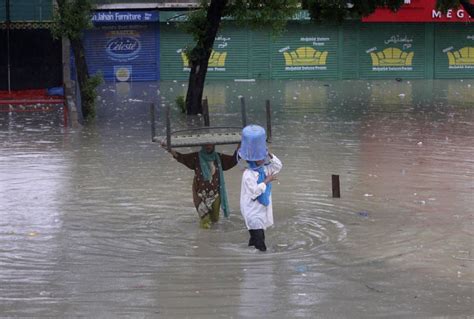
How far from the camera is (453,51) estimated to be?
4006cm

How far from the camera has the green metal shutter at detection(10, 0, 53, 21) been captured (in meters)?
26.5

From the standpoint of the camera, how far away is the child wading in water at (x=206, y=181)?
373 inches

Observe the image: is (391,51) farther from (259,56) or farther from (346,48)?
(259,56)

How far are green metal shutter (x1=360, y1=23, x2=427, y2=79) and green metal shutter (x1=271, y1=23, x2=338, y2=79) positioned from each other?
1320 millimetres

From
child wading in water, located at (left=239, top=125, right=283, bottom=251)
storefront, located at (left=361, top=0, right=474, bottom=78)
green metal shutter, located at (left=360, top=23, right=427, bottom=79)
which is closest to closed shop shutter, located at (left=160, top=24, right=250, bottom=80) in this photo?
green metal shutter, located at (left=360, top=23, right=427, bottom=79)

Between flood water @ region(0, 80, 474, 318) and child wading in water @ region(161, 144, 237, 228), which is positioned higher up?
child wading in water @ region(161, 144, 237, 228)

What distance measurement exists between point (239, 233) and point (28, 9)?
1910 cm

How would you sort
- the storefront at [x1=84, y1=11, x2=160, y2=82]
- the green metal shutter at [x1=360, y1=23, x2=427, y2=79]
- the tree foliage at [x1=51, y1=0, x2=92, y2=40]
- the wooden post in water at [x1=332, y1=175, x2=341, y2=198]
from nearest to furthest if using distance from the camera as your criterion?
the wooden post in water at [x1=332, y1=175, x2=341, y2=198], the tree foliage at [x1=51, y1=0, x2=92, y2=40], the storefront at [x1=84, y1=11, x2=160, y2=82], the green metal shutter at [x1=360, y1=23, x2=427, y2=79]

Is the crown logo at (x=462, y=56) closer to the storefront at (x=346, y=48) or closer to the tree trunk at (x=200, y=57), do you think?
the storefront at (x=346, y=48)

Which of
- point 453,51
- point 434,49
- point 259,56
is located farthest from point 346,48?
point 453,51

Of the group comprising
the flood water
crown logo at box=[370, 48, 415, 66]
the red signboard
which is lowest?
the flood water

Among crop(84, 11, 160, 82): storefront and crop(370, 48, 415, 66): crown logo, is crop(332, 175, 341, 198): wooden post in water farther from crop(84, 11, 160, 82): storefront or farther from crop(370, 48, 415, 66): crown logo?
crop(370, 48, 415, 66): crown logo

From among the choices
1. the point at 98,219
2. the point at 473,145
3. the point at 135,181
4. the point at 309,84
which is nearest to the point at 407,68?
the point at 309,84

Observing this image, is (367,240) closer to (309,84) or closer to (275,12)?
(275,12)
